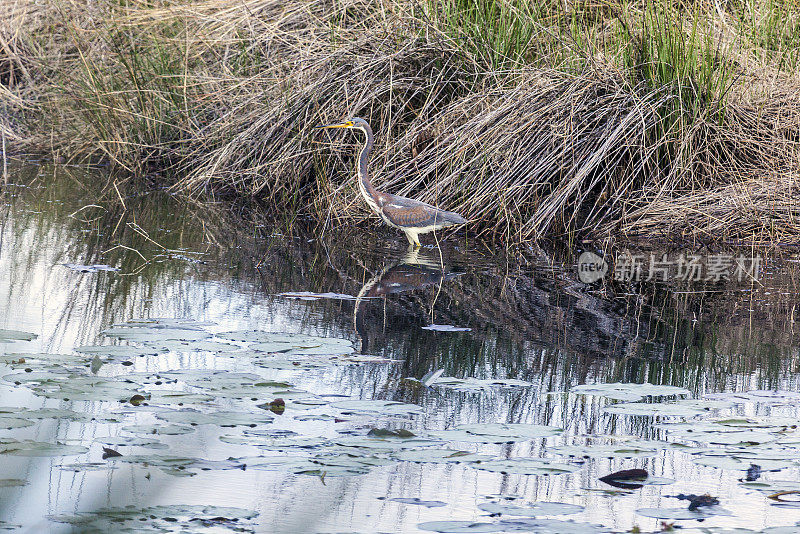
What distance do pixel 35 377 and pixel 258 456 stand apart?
3.32ft

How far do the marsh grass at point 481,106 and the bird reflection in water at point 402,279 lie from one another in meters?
1.06

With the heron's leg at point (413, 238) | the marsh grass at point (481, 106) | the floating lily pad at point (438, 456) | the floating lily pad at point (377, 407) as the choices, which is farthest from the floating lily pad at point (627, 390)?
the marsh grass at point (481, 106)

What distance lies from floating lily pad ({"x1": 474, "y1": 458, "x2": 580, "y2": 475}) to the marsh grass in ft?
14.4

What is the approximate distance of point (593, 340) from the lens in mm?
4680

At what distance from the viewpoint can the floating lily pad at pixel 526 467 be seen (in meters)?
2.97

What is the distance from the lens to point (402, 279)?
5891 mm

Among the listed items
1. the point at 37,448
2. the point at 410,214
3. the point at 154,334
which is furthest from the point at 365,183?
the point at 37,448

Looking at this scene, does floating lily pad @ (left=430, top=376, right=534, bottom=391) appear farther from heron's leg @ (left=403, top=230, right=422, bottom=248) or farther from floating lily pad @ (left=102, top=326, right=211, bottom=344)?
heron's leg @ (left=403, top=230, right=422, bottom=248)

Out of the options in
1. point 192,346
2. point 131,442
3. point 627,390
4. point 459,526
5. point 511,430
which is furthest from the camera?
point 192,346

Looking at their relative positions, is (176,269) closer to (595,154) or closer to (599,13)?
(595,154)

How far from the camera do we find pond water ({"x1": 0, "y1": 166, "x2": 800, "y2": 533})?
8.93ft

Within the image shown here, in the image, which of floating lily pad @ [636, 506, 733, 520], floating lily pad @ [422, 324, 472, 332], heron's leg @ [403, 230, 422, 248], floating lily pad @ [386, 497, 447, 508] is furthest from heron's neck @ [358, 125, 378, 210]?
floating lily pad @ [636, 506, 733, 520]

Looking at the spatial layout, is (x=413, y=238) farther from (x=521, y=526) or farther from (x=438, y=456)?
(x=521, y=526)

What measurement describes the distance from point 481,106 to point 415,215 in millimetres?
1536
